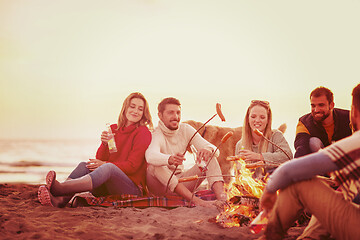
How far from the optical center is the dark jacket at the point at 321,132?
11.9 feet

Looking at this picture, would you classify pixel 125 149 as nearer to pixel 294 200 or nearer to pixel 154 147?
pixel 154 147

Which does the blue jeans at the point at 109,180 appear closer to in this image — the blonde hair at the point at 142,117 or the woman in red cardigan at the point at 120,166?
the woman in red cardigan at the point at 120,166

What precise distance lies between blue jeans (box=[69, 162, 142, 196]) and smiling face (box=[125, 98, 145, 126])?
29.6 inches

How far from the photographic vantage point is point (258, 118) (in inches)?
160

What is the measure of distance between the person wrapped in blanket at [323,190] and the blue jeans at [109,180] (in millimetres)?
2149

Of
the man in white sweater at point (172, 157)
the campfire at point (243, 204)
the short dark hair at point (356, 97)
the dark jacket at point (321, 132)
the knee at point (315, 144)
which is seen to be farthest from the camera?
the man in white sweater at point (172, 157)

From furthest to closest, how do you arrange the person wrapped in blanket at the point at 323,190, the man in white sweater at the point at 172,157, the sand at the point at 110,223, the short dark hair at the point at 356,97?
the man in white sweater at the point at 172,157
the sand at the point at 110,223
the short dark hair at the point at 356,97
the person wrapped in blanket at the point at 323,190

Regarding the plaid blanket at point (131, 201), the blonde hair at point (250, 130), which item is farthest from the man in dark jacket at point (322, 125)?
the plaid blanket at point (131, 201)

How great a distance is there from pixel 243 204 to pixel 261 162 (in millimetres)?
695

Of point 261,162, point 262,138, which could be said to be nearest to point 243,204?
point 261,162

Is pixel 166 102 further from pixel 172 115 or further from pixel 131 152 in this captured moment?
pixel 131 152

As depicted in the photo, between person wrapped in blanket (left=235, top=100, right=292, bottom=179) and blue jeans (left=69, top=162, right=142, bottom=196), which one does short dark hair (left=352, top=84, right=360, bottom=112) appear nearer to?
person wrapped in blanket (left=235, top=100, right=292, bottom=179)

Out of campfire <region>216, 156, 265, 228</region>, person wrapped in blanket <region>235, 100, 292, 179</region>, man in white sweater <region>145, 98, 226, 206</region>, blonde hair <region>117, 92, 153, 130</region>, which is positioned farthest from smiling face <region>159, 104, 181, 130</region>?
campfire <region>216, 156, 265, 228</region>

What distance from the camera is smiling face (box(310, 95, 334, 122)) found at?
12.0 feet
